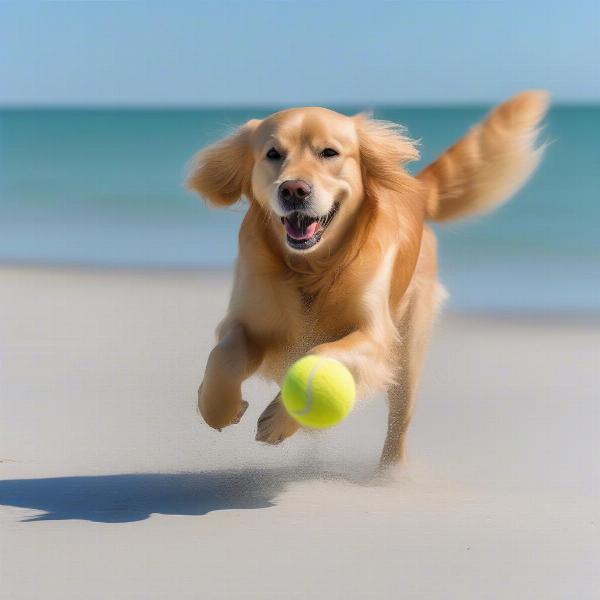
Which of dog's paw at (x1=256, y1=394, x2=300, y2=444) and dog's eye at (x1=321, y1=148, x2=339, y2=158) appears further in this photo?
dog's eye at (x1=321, y1=148, x2=339, y2=158)

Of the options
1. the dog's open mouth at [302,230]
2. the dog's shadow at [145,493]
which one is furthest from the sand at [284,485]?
the dog's open mouth at [302,230]

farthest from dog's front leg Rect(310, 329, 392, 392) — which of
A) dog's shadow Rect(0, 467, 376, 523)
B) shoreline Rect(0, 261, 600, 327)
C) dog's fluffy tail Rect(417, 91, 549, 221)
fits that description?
shoreline Rect(0, 261, 600, 327)

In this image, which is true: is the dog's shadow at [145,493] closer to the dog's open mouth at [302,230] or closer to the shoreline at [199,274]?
the dog's open mouth at [302,230]

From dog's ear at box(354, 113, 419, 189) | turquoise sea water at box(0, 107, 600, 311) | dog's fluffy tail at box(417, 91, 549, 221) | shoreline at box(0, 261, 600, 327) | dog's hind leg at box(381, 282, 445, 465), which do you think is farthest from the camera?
turquoise sea water at box(0, 107, 600, 311)

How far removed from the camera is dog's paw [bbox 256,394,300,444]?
4.18m

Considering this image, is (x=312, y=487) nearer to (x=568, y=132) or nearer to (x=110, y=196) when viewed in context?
(x=110, y=196)

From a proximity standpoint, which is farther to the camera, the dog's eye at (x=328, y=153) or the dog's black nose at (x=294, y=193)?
the dog's eye at (x=328, y=153)

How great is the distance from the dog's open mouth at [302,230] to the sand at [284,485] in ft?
2.96

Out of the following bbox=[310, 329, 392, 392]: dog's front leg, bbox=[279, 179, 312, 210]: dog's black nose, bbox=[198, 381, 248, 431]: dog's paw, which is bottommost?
bbox=[198, 381, 248, 431]: dog's paw

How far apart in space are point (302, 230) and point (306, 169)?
8.4 inches

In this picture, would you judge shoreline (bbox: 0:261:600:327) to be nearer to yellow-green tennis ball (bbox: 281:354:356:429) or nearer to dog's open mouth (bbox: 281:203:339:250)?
dog's open mouth (bbox: 281:203:339:250)

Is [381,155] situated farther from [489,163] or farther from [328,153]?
[489,163]

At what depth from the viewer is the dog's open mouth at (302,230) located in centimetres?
422

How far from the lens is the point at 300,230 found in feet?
14.0
